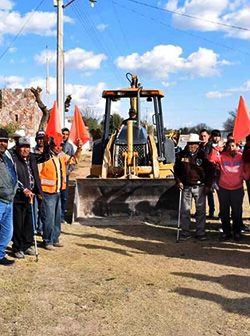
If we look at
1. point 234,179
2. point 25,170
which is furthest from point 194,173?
point 25,170

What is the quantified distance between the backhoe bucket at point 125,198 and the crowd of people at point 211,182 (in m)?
1.03

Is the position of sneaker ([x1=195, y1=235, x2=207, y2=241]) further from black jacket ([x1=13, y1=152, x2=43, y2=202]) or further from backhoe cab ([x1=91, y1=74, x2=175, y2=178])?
black jacket ([x1=13, y1=152, x2=43, y2=202])

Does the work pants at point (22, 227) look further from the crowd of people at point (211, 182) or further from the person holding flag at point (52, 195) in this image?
the crowd of people at point (211, 182)

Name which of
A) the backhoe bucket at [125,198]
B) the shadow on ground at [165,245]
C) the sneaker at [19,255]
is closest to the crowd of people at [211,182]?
the shadow on ground at [165,245]

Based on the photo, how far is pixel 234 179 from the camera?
8.04 m

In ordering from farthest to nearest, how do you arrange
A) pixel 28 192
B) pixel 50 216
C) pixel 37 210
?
pixel 37 210 < pixel 50 216 < pixel 28 192

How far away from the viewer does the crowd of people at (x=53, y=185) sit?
6582 millimetres

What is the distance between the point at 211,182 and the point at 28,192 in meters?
3.10

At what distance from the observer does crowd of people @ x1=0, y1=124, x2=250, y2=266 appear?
6.58 meters

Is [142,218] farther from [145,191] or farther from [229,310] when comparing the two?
[229,310]

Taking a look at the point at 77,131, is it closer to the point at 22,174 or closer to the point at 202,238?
the point at 202,238

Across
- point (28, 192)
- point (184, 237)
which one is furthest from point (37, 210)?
point (184, 237)

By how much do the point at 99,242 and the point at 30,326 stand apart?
136 inches

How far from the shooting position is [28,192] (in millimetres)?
6895
